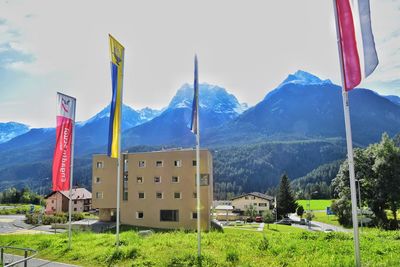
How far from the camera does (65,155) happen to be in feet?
61.9

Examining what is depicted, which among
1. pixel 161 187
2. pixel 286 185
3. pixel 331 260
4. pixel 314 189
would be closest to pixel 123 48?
pixel 331 260

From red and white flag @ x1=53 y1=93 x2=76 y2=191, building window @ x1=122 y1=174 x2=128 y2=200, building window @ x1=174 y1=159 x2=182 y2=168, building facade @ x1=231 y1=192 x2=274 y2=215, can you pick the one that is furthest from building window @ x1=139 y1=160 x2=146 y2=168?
building facade @ x1=231 y1=192 x2=274 y2=215

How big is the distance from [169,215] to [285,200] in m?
54.0

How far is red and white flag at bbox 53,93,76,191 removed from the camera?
1855 cm

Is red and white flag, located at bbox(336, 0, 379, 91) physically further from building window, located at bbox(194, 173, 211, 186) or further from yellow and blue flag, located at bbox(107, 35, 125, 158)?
building window, located at bbox(194, 173, 211, 186)

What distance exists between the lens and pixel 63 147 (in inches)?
738

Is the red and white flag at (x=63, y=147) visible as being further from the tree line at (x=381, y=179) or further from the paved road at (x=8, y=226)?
the tree line at (x=381, y=179)

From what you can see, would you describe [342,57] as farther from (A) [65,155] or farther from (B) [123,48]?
(A) [65,155]

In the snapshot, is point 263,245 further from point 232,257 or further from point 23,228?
point 23,228

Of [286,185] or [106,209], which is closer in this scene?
[106,209]

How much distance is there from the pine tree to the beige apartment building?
4955 cm

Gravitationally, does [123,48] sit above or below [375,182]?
above

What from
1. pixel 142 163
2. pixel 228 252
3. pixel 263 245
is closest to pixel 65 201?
pixel 142 163

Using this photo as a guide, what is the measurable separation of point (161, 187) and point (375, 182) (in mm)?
31445
